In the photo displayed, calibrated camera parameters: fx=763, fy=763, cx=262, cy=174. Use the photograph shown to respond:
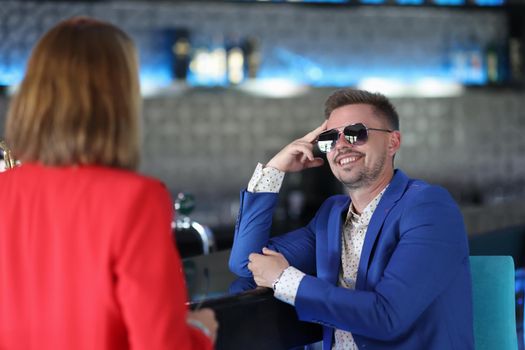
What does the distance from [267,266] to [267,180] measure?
0.34 meters

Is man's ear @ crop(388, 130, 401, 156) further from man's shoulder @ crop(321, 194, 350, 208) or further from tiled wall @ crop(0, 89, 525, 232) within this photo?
tiled wall @ crop(0, 89, 525, 232)

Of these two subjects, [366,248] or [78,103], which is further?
[366,248]

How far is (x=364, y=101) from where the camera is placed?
208 centimetres

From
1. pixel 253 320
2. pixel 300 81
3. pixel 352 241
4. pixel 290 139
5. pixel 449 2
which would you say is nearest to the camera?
pixel 253 320

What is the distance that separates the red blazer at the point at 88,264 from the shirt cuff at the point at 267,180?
3.10 feet

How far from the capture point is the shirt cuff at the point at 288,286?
173 centimetres

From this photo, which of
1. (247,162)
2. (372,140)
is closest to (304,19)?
(247,162)

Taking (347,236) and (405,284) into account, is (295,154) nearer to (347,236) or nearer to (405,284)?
(347,236)

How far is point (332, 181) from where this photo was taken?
192 inches

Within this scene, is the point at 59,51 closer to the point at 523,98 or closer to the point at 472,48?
the point at 472,48

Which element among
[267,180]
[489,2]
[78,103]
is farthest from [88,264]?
[489,2]

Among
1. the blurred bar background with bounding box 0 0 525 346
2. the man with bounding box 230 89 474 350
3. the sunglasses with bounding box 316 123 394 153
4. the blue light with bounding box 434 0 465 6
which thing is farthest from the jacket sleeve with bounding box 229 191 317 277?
the blue light with bounding box 434 0 465 6

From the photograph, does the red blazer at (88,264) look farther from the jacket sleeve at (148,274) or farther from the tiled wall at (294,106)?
the tiled wall at (294,106)

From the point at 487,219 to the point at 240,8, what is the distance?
Answer: 217cm
